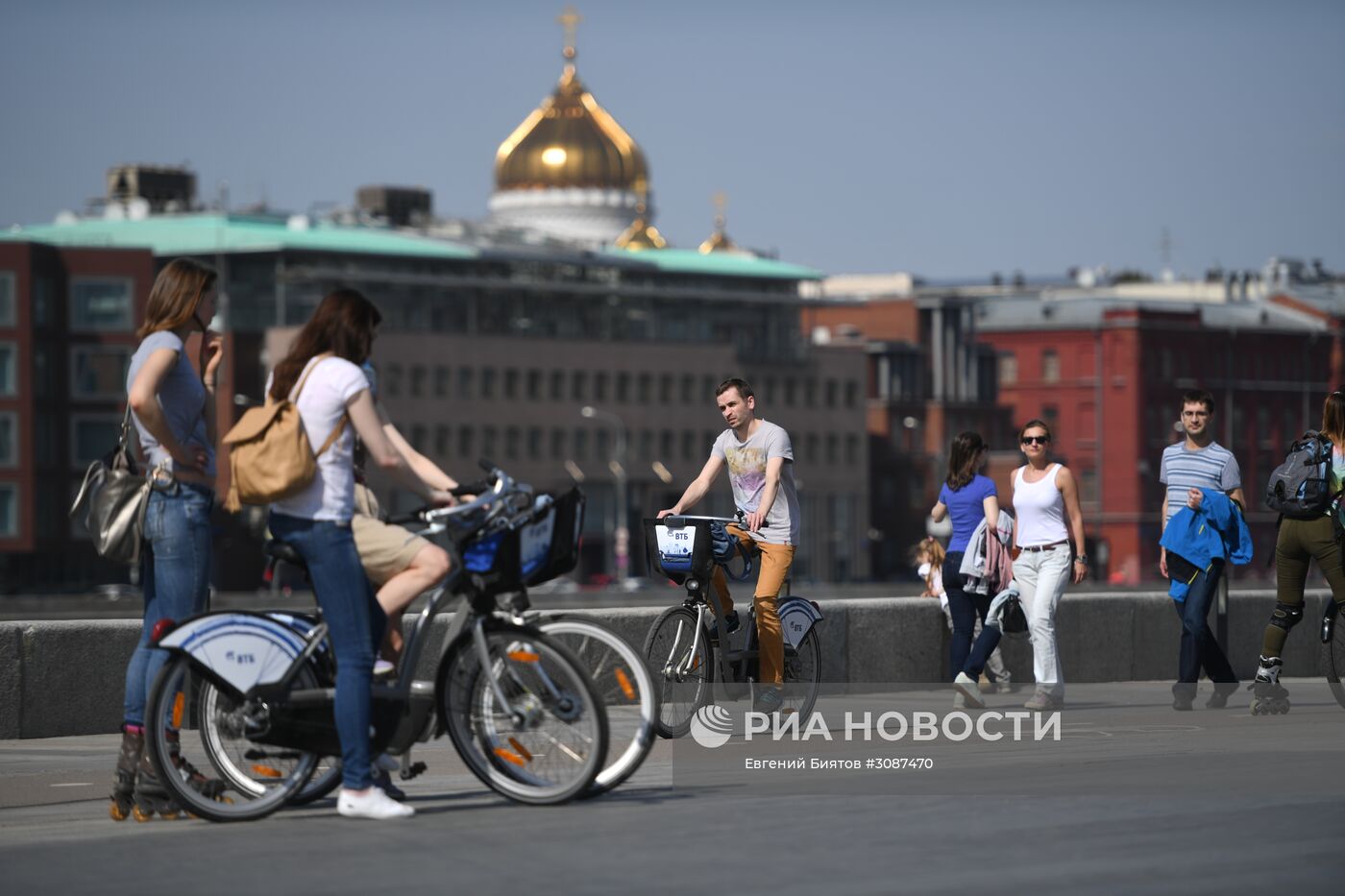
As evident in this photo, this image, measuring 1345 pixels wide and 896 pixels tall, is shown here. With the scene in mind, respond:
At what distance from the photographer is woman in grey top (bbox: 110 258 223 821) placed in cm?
1039

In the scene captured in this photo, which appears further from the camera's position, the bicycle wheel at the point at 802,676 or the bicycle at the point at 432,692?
the bicycle wheel at the point at 802,676

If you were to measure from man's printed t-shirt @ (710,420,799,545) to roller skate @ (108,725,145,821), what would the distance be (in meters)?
4.44

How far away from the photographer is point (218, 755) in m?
10.1

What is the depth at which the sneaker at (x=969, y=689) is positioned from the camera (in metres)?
15.8

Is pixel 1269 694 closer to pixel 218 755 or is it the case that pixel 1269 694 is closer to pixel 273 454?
pixel 218 755

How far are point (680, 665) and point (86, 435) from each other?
95182mm

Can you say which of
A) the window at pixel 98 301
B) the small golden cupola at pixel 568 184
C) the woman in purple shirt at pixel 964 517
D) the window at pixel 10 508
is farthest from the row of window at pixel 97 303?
the woman in purple shirt at pixel 964 517

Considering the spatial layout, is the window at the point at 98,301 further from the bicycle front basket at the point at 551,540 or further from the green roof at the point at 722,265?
the bicycle front basket at the point at 551,540

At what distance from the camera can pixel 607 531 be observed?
402ft

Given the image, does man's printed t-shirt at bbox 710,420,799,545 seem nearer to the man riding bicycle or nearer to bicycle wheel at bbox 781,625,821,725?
the man riding bicycle

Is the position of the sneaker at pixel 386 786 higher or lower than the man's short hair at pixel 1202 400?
lower

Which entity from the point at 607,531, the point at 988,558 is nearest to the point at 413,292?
the point at 607,531

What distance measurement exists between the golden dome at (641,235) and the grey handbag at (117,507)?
147 metres

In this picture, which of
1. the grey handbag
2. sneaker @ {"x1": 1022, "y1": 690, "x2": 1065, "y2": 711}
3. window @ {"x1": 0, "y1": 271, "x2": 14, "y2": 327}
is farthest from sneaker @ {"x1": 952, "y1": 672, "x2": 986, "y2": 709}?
window @ {"x1": 0, "y1": 271, "x2": 14, "y2": 327}
